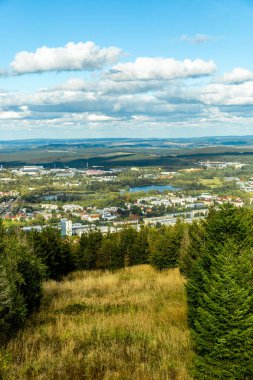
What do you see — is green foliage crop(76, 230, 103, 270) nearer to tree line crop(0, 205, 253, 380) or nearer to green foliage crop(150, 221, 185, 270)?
green foliage crop(150, 221, 185, 270)

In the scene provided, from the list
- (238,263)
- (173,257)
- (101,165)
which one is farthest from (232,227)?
(101,165)

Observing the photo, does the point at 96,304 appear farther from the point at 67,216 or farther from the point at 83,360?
the point at 67,216

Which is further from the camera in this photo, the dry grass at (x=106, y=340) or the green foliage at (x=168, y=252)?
the green foliage at (x=168, y=252)

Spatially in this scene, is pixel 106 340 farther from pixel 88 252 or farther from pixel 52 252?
pixel 88 252

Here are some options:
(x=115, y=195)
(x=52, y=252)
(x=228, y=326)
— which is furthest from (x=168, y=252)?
(x=115, y=195)

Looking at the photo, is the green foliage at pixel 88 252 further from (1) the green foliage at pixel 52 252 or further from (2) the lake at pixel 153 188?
(2) the lake at pixel 153 188

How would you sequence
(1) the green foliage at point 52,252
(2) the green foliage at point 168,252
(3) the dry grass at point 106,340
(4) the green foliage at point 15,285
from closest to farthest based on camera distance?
1. (3) the dry grass at point 106,340
2. (4) the green foliage at point 15,285
3. (1) the green foliage at point 52,252
4. (2) the green foliage at point 168,252

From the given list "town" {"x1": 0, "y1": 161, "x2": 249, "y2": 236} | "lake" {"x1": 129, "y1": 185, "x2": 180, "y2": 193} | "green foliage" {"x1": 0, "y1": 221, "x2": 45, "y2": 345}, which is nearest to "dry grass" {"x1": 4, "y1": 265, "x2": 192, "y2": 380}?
"green foliage" {"x1": 0, "y1": 221, "x2": 45, "y2": 345}

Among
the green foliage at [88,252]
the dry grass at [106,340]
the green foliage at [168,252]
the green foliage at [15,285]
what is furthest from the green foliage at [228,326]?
the green foliage at [88,252]
